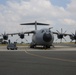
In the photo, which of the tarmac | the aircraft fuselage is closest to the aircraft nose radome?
the aircraft fuselage

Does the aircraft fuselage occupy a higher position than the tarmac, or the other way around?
the aircraft fuselage

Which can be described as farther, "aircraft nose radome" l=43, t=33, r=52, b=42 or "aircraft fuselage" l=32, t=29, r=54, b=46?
"aircraft fuselage" l=32, t=29, r=54, b=46

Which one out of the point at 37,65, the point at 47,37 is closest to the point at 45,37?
the point at 47,37

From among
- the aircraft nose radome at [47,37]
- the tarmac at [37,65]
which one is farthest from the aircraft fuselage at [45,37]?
the tarmac at [37,65]

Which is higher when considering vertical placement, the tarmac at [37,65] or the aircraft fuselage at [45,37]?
the aircraft fuselage at [45,37]

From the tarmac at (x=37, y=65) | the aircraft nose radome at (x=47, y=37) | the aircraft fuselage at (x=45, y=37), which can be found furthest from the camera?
the aircraft fuselage at (x=45, y=37)

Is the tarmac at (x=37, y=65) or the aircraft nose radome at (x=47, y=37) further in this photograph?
the aircraft nose radome at (x=47, y=37)

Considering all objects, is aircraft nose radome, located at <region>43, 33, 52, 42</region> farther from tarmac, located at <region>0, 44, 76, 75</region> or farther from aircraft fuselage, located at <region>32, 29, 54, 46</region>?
tarmac, located at <region>0, 44, 76, 75</region>

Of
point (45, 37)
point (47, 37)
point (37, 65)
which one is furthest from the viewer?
point (45, 37)

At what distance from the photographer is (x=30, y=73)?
11.4 meters

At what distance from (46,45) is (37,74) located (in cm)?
3989

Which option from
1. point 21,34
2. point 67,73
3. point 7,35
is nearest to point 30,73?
point 67,73

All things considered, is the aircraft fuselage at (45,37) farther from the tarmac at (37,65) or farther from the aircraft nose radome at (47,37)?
the tarmac at (37,65)

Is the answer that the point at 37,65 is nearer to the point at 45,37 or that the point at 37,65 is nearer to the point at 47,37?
the point at 47,37
